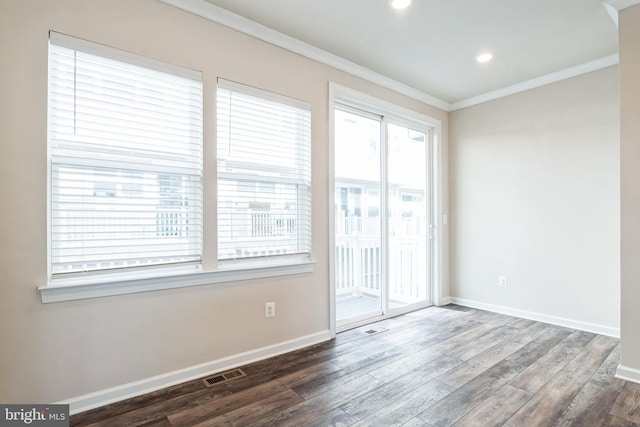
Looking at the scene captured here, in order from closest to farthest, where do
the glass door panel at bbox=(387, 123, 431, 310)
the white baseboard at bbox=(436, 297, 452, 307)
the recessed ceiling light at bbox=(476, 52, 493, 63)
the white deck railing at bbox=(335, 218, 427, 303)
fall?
the recessed ceiling light at bbox=(476, 52, 493, 63), the white deck railing at bbox=(335, 218, 427, 303), the glass door panel at bbox=(387, 123, 431, 310), the white baseboard at bbox=(436, 297, 452, 307)

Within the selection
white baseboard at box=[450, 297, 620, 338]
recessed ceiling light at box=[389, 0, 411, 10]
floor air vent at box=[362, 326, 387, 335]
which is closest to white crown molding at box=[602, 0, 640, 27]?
recessed ceiling light at box=[389, 0, 411, 10]

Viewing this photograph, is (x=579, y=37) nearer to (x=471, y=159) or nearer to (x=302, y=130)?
(x=471, y=159)

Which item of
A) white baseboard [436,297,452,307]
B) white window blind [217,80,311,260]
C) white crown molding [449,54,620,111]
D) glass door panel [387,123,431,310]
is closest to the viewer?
white window blind [217,80,311,260]

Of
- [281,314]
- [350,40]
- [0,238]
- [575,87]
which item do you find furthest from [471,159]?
[0,238]

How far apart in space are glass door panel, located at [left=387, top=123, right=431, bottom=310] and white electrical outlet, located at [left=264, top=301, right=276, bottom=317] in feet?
5.49

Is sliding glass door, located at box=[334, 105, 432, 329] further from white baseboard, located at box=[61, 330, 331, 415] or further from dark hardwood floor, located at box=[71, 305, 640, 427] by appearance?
dark hardwood floor, located at box=[71, 305, 640, 427]

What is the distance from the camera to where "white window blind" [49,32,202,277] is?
193cm

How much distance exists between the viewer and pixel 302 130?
2973mm

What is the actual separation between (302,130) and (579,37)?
8.12 ft

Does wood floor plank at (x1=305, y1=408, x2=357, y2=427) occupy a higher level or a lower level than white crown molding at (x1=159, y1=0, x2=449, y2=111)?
lower

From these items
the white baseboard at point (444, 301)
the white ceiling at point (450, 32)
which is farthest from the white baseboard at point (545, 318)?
the white ceiling at point (450, 32)

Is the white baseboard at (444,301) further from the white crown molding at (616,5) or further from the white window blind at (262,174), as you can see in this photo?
the white crown molding at (616,5)

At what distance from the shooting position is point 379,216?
3.81 meters

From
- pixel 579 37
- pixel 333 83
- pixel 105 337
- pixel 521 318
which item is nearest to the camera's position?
pixel 105 337
